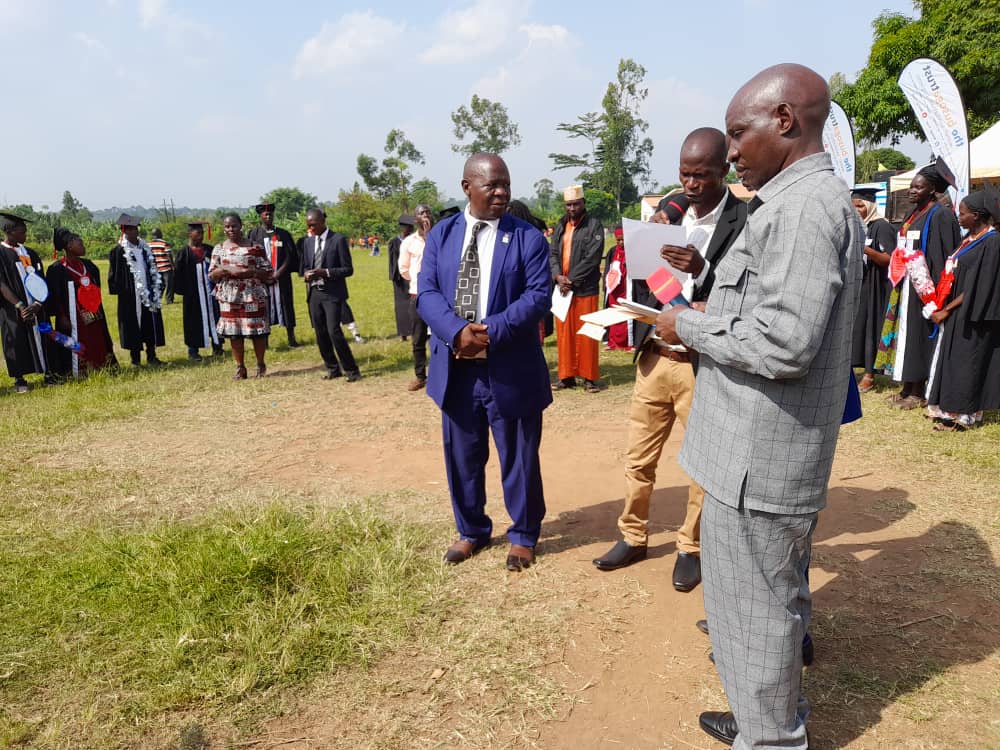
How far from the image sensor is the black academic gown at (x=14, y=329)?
7.85m

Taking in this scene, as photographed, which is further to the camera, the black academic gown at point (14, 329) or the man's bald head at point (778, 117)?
the black academic gown at point (14, 329)

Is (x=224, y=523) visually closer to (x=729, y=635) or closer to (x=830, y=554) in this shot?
(x=729, y=635)

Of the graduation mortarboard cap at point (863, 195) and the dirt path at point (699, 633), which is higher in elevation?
the graduation mortarboard cap at point (863, 195)

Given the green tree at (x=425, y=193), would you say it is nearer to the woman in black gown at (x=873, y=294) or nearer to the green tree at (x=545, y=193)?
the green tree at (x=545, y=193)

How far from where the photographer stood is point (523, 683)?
272 centimetres

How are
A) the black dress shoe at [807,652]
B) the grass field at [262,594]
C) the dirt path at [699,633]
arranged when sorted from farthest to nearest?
1. the black dress shoe at [807,652]
2. the grass field at [262,594]
3. the dirt path at [699,633]

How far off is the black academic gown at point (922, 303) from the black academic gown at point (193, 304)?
28.0 ft

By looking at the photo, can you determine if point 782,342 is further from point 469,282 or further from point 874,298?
point 874,298

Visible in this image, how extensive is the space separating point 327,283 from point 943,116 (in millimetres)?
6560

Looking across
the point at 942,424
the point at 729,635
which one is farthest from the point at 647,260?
the point at 942,424

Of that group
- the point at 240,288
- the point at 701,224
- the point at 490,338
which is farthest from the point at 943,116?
the point at 240,288

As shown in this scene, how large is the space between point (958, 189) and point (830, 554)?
4473mm

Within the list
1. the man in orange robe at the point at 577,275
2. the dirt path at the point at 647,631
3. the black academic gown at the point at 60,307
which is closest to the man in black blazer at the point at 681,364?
the dirt path at the point at 647,631

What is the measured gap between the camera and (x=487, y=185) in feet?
11.1
